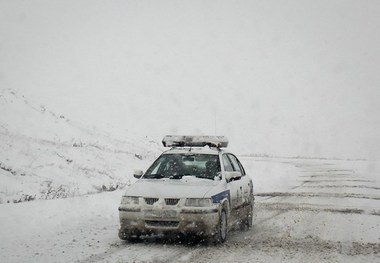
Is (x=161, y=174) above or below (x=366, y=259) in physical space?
above

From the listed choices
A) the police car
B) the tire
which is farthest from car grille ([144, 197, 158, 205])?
the tire

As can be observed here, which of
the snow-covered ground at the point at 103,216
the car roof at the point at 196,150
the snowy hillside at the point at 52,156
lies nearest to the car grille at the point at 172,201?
the snow-covered ground at the point at 103,216

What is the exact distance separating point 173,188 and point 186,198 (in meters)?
0.37

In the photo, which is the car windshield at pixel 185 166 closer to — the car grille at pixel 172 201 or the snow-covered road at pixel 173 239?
the car grille at pixel 172 201

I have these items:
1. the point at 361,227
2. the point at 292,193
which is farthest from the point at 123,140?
the point at 361,227

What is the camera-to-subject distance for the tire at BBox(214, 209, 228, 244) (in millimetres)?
7883

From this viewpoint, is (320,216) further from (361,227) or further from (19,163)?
(19,163)

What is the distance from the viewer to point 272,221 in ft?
36.4

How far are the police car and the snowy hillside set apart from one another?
186 inches

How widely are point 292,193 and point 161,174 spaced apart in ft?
35.6

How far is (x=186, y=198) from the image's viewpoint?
25.5ft

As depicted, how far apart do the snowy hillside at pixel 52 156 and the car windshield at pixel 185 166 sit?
14.4 ft

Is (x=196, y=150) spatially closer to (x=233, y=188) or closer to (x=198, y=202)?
(x=233, y=188)

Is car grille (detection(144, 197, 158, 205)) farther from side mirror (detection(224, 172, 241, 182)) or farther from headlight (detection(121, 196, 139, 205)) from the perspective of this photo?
side mirror (detection(224, 172, 241, 182))
